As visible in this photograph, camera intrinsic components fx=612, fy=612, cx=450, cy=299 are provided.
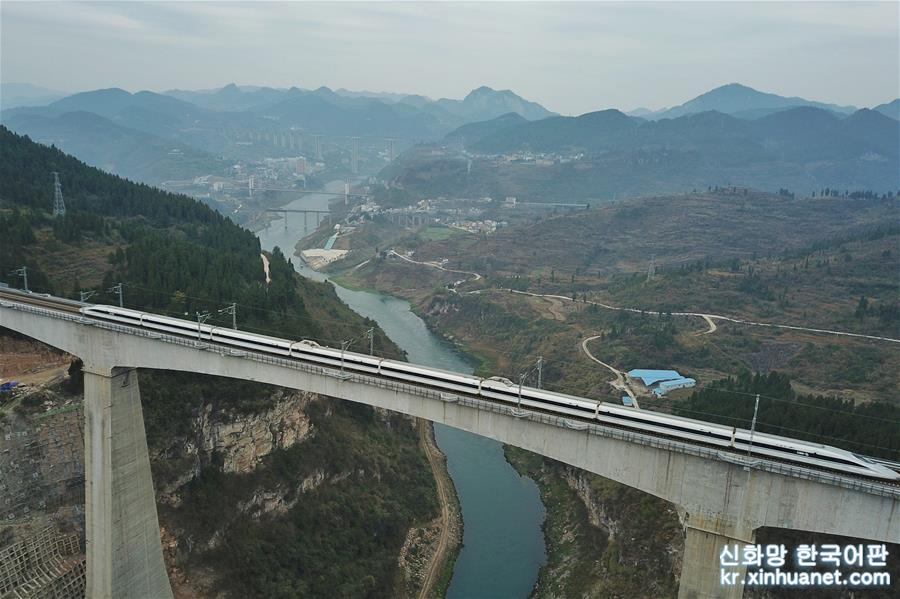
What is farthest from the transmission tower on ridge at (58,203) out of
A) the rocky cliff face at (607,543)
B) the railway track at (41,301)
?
the rocky cliff face at (607,543)

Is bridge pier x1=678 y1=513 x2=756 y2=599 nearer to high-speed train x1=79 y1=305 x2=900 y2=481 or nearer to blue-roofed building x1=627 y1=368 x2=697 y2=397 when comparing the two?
high-speed train x1=79 y1=305 x2=900 y2=481

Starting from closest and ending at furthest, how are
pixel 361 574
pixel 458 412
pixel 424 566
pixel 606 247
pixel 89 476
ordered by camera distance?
pixel 458 412, pixel 89 476, pixel 361 574, pixel 424 566, pixel 606 247

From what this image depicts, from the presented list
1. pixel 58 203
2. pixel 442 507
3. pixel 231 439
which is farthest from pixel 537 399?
pixel 58 203

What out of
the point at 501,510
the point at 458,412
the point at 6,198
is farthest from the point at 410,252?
Result: the point at 458,412

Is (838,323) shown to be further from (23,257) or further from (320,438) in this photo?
(23,257)

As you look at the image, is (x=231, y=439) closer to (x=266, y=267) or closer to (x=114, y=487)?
(x=114, y=487)
